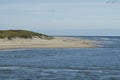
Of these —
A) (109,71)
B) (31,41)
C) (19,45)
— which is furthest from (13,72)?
(31,41)

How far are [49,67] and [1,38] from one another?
126ft

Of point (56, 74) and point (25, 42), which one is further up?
point (25, 42)

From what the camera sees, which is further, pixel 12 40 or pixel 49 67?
pixel 12 40

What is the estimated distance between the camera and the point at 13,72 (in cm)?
3250

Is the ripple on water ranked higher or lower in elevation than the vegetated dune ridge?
lower

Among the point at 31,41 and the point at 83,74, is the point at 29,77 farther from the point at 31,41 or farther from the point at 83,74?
the point at 31,41

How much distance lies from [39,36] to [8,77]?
2315 inches

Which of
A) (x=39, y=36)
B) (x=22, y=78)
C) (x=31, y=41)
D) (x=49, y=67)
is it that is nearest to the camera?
(x=22, y=78)

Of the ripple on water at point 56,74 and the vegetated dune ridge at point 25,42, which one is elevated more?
the vegetated dune ridge at point 25,42

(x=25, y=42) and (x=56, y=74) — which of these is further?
(x=25, y=42)

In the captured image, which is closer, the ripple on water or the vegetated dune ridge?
the ripple on water

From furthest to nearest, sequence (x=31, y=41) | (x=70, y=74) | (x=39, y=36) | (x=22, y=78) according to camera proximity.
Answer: (x=39, y=36), (x=31, y=41), (x=70, y=74), (x=22, y=78)

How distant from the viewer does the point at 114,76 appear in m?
30.4

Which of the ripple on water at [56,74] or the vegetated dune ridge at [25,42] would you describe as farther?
the vegetated dune ridge at [25,42]
